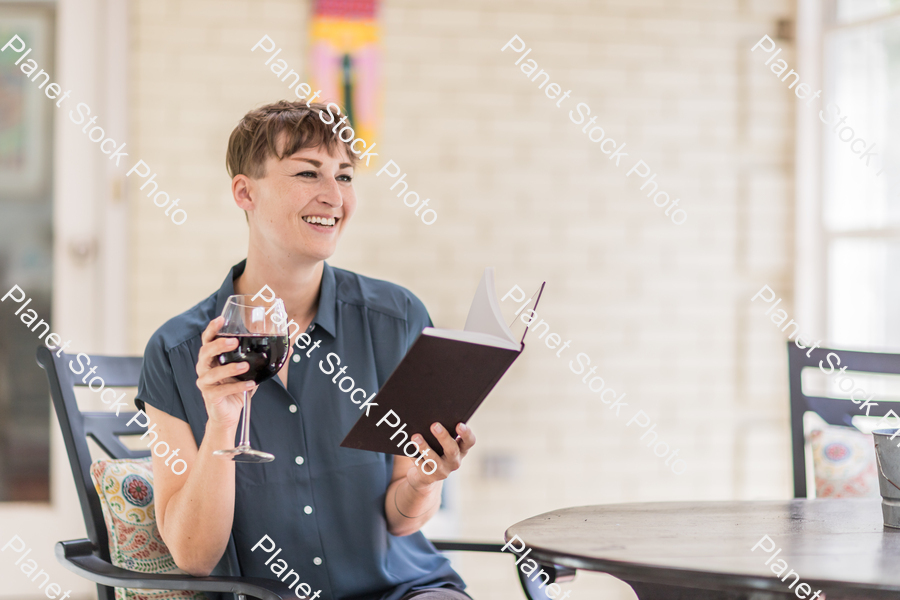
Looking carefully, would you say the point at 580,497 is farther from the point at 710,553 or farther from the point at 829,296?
the point at 710,553

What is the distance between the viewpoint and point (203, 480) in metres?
1.40

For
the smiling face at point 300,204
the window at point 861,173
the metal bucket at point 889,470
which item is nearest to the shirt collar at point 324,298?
the smiling face at point 300,204

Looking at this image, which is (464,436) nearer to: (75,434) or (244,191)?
(244,191)

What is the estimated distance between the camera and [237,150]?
1.68 m

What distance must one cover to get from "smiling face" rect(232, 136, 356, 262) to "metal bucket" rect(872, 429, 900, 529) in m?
1.03

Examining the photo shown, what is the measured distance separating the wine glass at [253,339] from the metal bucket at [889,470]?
973 mm

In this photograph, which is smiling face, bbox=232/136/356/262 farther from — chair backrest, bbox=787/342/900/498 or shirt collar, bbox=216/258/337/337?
chair backrest, bbox=787/342/900/498

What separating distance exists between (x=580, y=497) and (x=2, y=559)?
7.39ft

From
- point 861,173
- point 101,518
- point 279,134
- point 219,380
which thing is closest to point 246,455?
point 219,380

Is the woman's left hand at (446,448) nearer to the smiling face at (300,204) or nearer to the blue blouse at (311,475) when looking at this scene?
the blue blouse at (311,475)

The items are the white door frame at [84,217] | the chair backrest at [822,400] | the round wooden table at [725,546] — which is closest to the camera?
the round wooden table at [725,546]

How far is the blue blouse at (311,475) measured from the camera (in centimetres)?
156

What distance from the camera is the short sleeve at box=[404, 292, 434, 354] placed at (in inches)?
68.0

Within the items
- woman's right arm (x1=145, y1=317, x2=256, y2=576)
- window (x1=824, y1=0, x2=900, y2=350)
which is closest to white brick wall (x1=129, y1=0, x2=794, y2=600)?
window (x1=824, y1=0, x2=900, y2=350)
